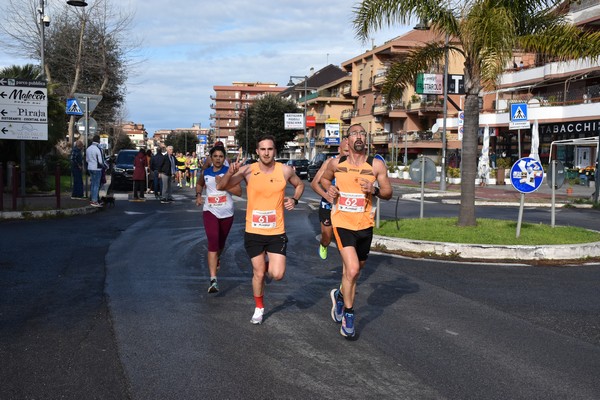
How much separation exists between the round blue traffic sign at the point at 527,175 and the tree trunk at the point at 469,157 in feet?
3.41

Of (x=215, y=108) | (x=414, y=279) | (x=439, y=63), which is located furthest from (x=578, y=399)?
(x=215, y=108)

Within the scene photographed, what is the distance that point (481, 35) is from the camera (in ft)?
38.5

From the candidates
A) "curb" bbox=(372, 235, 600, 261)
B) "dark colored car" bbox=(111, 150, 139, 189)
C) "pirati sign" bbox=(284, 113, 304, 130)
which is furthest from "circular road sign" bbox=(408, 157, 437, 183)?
"pirati sign" bbox=(284, 113, 304, 130)

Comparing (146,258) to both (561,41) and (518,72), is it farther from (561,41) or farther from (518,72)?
(518,72)

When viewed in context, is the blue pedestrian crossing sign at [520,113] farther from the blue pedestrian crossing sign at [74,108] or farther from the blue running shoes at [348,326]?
the blue running shoes at [348,326]

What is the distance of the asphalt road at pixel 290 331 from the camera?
4.48m

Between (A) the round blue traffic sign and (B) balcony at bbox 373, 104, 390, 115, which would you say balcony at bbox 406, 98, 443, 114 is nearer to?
(B) balcony at bbox 373, 104, 390, 115

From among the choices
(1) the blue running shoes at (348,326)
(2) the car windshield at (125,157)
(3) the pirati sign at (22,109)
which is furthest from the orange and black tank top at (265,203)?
(2) the car windshield at (125,157)

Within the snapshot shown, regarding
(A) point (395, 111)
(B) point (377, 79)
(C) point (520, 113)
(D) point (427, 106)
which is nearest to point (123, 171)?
(C) point (520, 113)

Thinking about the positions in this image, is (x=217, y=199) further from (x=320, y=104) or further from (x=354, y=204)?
(x=320, y=104)

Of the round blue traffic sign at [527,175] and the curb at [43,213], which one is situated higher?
the round blue traffic sign at [527,175]

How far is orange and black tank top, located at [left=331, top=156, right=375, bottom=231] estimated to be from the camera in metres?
6.02

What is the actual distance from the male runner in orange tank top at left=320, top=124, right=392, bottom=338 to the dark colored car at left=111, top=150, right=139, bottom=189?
22.5 metres

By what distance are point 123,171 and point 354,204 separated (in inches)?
904
